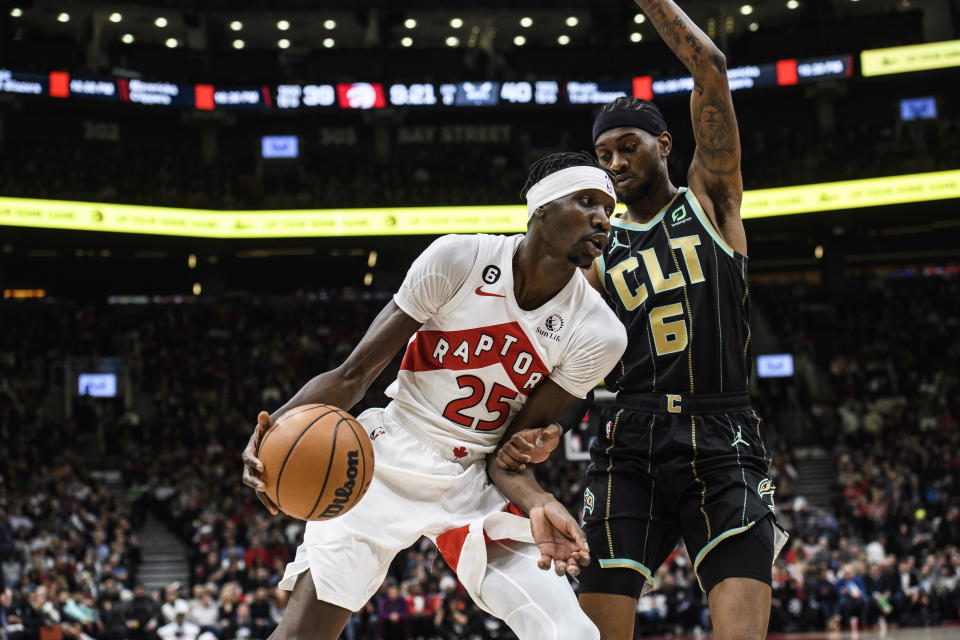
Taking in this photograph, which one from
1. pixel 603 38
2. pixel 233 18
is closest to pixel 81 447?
pixel 233 18

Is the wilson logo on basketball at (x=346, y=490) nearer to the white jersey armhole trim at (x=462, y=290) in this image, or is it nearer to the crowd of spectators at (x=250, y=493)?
the white jersey armhole trim at (x=462, y=290)

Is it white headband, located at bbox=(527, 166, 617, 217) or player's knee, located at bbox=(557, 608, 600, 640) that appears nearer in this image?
player's knee, located at bbox=(557, 608, 600, 640)

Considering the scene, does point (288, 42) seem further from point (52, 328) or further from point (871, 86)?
point (871, 86)

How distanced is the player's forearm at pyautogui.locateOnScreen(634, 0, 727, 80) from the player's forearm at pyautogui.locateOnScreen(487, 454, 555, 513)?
6.15ft

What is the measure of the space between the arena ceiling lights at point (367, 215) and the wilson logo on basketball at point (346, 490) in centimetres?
2365

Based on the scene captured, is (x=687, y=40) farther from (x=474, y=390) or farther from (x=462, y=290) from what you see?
(x=474, y=390)

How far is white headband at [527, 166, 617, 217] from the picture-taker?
4211mm

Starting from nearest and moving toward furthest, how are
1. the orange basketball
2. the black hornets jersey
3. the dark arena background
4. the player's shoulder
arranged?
the orange basketball
the player's shoulder
the black hornets jersey
the dark arena background

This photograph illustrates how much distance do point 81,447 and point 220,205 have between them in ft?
25.4

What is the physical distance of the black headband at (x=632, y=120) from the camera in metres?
4.60

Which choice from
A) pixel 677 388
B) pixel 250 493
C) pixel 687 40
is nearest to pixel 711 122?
pixel 687 40

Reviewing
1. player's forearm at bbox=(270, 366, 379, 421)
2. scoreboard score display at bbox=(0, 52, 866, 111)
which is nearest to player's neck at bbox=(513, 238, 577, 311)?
player's forearm at bbox=(270, 366, 379, 421)

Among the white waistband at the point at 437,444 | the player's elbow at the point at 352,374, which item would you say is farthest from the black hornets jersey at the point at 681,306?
the player's elbow at the point at 352,374

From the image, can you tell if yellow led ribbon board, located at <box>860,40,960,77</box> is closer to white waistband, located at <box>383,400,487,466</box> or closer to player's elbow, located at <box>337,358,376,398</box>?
white waistband, located at <box>383,400,487,466</box>
